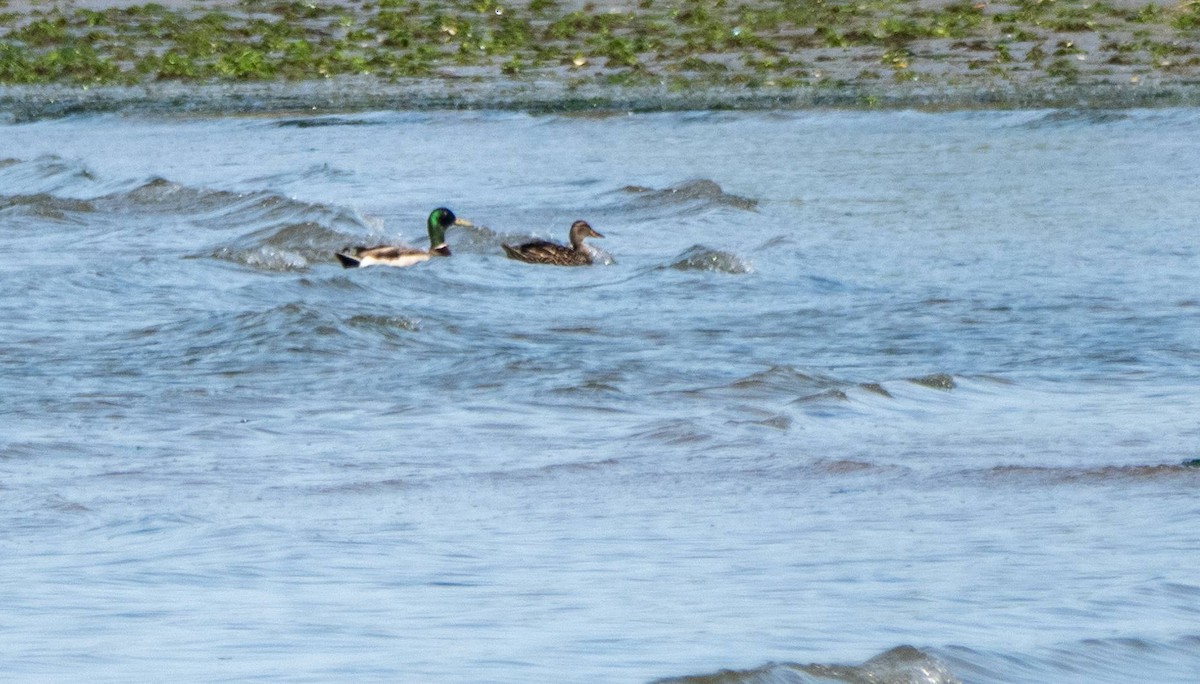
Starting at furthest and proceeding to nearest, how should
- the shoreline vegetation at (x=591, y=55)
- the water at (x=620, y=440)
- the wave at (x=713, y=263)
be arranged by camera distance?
the shoreline vegetation at (x=591, y=55) < the wave at (x=713, y=263) < the water at (x=620, y=440)

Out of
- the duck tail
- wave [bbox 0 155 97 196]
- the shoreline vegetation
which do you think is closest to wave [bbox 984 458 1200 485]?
the duck tail

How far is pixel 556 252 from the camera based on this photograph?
12.5 m

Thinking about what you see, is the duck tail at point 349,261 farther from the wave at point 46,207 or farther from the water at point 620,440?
the wave at point 46,207

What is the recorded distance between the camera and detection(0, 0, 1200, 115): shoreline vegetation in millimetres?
24344

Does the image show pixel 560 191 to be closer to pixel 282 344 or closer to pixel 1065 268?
pixel 1065 268

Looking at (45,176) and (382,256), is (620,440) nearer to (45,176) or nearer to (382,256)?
(382,256)

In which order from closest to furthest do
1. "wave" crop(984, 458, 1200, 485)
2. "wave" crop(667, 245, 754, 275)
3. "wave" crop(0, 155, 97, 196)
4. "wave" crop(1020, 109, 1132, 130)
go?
"wave" crop(984, 458, 1200, 485) → "wave" crop(667, 245, 754, 275) → "wave" crop(0, 155, 97, 196) → "wave" crop(1020, 109, 1132, 130)

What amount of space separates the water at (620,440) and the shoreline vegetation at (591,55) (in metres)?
7.83

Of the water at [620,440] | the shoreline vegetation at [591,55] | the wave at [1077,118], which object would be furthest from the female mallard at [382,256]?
the shoreline vegetation at [591,55]

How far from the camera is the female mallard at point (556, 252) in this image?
1252 centimetres

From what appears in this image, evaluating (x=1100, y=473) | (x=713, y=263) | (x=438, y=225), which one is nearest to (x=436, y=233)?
(x=438, y=225)

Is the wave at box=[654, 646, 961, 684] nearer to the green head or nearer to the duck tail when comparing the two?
the duck tail

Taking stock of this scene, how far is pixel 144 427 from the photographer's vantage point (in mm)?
7719

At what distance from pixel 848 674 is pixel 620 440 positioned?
3.07 m
